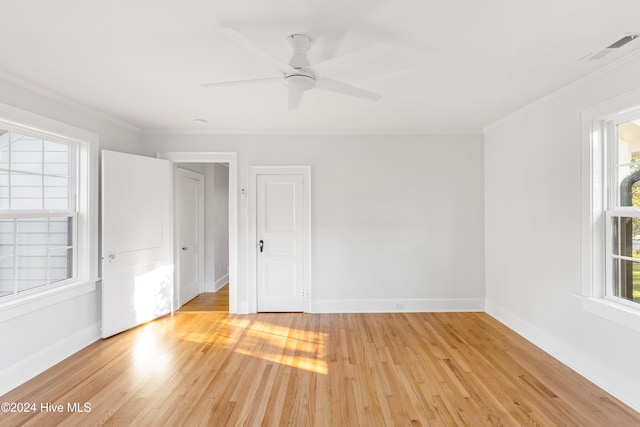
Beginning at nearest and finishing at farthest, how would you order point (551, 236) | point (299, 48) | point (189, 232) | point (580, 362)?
point (299, 48)
point (580, 362)
point (551, 236)
point (189, 232)

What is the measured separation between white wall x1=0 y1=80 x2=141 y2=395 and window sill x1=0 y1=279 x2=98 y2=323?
1.4 inches

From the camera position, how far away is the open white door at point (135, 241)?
361cm

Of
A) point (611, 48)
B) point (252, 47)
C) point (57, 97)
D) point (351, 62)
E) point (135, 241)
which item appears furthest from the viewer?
point (135, 241)

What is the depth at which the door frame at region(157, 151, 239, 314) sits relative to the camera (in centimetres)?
446

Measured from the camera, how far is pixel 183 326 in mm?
3984

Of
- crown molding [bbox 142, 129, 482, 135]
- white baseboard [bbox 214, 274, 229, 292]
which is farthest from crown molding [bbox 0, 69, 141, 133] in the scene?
white baseboard [bbox 214, 274, 229, 292]

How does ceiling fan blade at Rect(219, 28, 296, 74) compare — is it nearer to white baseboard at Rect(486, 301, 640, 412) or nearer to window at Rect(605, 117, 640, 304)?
window at Rect(605, 117, 640, 304)

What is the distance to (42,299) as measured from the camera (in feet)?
9.55

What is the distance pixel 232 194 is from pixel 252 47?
2889 millimetres

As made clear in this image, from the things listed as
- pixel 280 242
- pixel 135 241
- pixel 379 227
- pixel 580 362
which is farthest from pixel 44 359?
pixel 580 362

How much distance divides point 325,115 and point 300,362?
2.58m

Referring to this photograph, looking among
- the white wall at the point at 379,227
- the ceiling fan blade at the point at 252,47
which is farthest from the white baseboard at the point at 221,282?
the ceiling fan blade at the point at 252,47

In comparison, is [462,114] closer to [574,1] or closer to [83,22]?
[574,1]

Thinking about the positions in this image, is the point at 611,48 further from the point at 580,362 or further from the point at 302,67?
the point at 580,362
